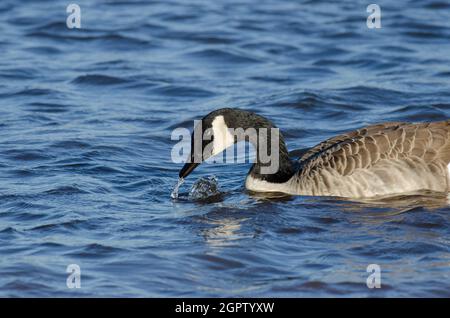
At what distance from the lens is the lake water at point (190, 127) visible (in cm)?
873

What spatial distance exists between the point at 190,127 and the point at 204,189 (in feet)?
10.8

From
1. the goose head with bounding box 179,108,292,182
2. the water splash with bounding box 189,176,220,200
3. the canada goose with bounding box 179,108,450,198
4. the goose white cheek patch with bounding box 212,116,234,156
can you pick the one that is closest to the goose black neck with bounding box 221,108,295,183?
the goose head with bounding box 179,108,292,182

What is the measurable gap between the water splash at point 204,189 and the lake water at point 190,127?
0.16 m

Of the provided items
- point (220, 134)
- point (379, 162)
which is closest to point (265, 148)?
point (220, 134)

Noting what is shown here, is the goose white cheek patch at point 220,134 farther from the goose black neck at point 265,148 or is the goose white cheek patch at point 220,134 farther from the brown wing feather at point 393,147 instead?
the brown wing feather at point 393,147

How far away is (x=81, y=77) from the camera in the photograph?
17.1 metres

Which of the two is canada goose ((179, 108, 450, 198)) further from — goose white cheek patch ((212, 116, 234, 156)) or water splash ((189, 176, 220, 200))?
water splash ((189, 176, 220, 200))

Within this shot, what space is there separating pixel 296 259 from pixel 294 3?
14741 mm

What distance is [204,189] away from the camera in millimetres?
11555

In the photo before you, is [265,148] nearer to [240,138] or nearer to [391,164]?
[240,138]

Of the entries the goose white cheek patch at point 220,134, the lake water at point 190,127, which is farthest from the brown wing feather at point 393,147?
the goose white cheek patch at point 220,134

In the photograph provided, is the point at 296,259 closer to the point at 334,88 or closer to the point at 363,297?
the point at 363,297
